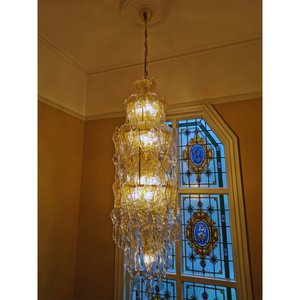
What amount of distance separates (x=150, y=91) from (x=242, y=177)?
140cm

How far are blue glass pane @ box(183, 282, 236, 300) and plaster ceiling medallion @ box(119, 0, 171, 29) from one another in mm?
2933

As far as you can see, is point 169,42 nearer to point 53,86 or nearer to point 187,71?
point 187,71

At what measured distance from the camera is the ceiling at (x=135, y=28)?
2100 millimetres

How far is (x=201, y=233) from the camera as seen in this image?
251cm

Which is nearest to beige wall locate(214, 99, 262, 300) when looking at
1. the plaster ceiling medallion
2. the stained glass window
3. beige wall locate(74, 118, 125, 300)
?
the stained glass window

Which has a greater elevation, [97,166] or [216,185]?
[97,166]

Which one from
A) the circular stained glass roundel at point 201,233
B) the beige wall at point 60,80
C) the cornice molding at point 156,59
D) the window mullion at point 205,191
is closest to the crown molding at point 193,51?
the cornice molding at point 156,59

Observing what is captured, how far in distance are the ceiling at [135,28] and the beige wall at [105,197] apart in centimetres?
84

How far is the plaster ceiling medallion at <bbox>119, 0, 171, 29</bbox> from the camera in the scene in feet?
6.60

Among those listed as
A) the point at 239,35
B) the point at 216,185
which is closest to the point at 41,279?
the point at 216,185

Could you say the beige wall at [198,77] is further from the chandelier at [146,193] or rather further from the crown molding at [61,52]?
the chandelier at [146,193]

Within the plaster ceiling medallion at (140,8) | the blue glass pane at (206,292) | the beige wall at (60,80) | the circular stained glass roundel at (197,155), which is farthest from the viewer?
the circular stained glass roundel at (197,155)

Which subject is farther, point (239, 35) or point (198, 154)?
point (198, 154)

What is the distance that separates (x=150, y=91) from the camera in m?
1.89
